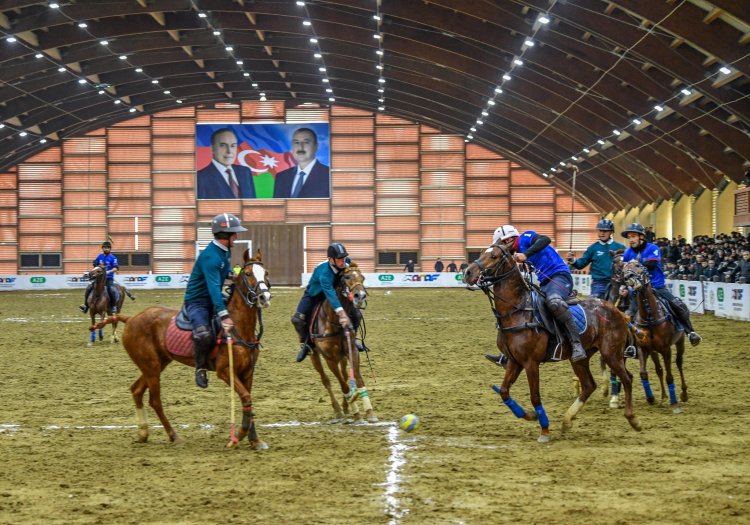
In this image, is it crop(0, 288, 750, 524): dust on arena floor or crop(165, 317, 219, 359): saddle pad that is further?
crop(165, 317, 219, 359): saddle pad

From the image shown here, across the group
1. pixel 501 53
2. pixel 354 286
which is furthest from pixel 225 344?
pixel 501 53

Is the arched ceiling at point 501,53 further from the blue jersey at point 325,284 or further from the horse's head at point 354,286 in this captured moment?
the blue jersey at point 325,284

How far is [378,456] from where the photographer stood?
934 cm

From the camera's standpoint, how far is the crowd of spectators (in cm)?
2892

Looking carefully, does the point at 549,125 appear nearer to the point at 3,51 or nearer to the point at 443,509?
the point at 3,51

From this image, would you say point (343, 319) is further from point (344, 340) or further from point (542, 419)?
point (542, 419)

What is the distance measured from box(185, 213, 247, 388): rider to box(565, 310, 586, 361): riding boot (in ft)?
12.5

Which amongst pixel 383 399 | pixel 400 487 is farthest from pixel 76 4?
pixel 400 487

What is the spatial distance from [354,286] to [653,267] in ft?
14.2

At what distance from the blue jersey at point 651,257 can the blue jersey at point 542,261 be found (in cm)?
218

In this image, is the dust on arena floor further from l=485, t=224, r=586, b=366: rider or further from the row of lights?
the row of lights

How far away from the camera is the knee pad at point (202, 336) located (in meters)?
9.70

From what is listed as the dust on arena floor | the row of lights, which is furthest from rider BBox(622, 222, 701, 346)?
the row of lights

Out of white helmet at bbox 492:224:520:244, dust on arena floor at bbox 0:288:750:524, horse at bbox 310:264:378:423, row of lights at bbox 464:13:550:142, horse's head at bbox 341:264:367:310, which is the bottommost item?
dust on arena floor at bbox 0:288:750:524
